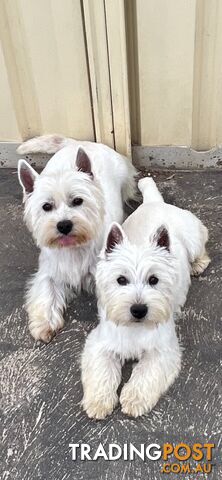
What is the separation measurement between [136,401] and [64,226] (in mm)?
1028

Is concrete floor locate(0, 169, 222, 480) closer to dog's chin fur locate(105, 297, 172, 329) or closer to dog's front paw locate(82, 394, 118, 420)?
dog's front paw locate(82, 394, 118, 420)

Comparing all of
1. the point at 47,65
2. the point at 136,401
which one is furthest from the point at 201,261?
the point at 47,65

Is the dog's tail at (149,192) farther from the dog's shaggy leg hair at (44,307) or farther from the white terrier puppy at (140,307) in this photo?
the dog's shaggy leg hair at (44,307)

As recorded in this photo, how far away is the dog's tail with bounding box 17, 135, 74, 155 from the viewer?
399cm

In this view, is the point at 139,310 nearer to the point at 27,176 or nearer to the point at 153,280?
the point at 153,280

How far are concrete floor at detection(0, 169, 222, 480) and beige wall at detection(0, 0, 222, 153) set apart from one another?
120 cm

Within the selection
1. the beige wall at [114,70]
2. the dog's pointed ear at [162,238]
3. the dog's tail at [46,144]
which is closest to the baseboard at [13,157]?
the beige wall at [114,70]

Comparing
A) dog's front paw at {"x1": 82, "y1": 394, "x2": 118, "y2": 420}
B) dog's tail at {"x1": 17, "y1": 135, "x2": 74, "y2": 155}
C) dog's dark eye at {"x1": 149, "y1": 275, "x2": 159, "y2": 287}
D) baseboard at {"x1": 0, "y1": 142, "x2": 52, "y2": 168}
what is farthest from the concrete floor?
baseboard at {"x1": 0, "y1": 142, "x2": 52, "y2": 168}

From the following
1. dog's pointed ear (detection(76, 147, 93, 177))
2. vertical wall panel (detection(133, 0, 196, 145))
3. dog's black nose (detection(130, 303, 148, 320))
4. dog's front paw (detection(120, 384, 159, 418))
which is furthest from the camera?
vertical wall panel (detection(133, 0, 196, 145))

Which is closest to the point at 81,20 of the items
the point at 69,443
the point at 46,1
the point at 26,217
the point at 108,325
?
the point at 46,1

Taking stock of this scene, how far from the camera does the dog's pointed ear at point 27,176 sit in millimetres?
2732

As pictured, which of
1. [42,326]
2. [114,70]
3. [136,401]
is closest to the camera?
[136,401]

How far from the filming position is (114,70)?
3785 mm

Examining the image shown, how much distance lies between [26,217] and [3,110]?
1.73 metres
